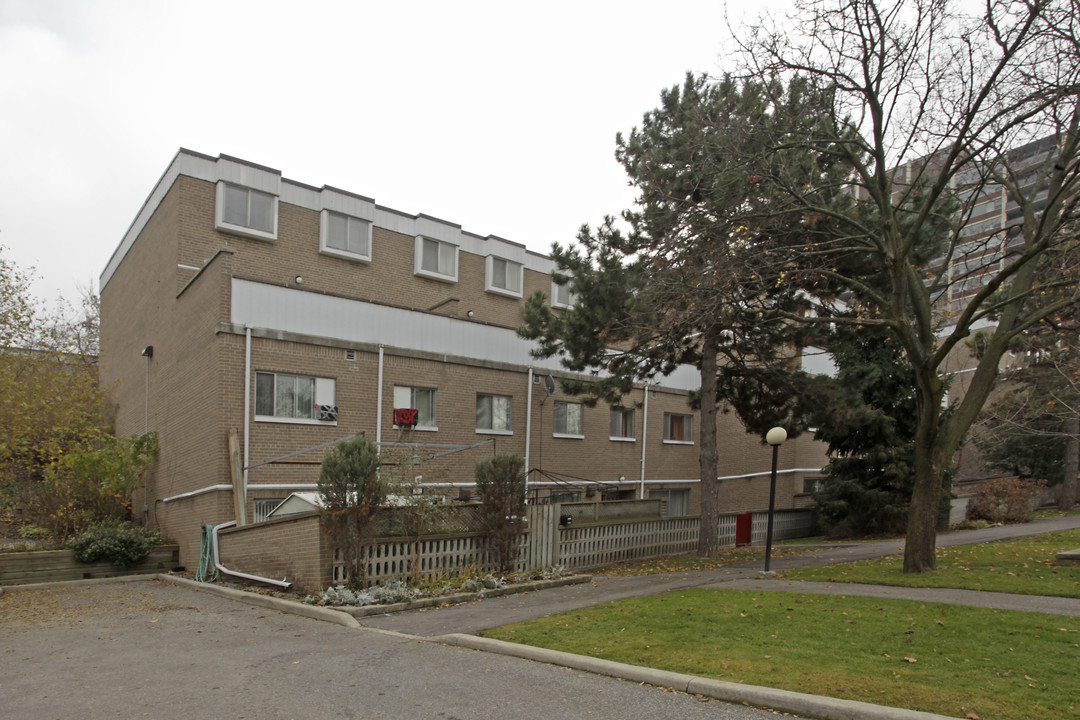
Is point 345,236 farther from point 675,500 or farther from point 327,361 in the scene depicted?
point 675,500

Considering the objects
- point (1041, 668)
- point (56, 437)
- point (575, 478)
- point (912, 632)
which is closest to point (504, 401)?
point (575, 478)

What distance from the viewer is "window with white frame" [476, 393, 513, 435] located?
22516mm

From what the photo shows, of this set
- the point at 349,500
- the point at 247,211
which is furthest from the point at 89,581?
the point at 247,211

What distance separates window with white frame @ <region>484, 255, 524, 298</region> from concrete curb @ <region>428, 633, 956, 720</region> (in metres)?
21.5

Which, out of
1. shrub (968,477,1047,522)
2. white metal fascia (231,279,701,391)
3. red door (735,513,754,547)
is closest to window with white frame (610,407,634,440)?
white metal fascia (231,279,701,391)

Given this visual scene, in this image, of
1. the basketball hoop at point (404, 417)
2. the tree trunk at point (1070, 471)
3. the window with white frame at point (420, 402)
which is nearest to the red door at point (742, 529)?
the window with white frame at point (420, 402)

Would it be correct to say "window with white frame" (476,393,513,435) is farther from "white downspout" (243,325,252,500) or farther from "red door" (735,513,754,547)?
"red door" (735,513,754,547)

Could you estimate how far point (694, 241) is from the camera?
14.4 metres

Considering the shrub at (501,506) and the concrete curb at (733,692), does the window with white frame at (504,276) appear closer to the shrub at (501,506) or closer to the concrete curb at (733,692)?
the shrub at (501,506)

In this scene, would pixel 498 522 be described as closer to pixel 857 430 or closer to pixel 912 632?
pixel 912 632

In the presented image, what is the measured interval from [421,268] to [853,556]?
54.2ft

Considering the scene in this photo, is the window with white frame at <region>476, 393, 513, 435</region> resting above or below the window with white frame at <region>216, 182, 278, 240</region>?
below

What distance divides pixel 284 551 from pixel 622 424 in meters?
16.3

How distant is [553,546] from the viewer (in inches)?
614
